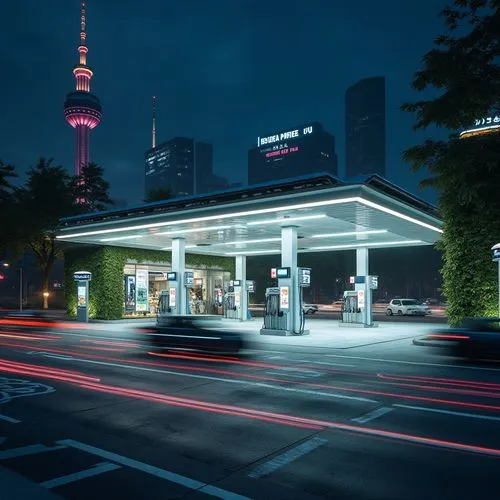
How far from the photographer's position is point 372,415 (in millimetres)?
8211

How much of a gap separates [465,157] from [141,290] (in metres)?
24.6

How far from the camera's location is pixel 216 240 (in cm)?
3003

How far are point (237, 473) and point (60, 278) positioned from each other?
7484 cm

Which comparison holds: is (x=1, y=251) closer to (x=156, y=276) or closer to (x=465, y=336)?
(x=156, y=276)

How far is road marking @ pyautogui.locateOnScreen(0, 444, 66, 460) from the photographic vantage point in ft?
20.3

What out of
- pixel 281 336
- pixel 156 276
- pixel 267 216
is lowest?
pixel 281 336

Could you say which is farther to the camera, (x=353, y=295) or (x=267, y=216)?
(x=353, y=295)

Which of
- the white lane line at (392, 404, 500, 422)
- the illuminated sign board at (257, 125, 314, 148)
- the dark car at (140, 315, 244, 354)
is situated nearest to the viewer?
the white lane line at (392, 404, 500, 422)

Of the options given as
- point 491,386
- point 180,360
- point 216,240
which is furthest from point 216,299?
point 491,386

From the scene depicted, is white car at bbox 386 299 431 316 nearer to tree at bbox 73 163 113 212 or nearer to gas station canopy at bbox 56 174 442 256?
gas station canopy at bbox 56 174 442 256

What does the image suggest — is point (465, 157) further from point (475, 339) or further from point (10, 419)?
point (10, 419)

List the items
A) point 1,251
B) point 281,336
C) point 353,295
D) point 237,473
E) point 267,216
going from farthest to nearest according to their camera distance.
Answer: point 1,251 < point 353,295 < point 281,336 < point 267,216 < point 237,473

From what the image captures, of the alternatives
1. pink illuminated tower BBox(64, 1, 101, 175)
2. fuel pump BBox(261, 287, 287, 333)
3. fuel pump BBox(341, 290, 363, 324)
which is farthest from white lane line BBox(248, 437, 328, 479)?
pink illuminated tower BBox(64, 1, 101, 175)

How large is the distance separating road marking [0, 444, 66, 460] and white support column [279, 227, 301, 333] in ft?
54.0
